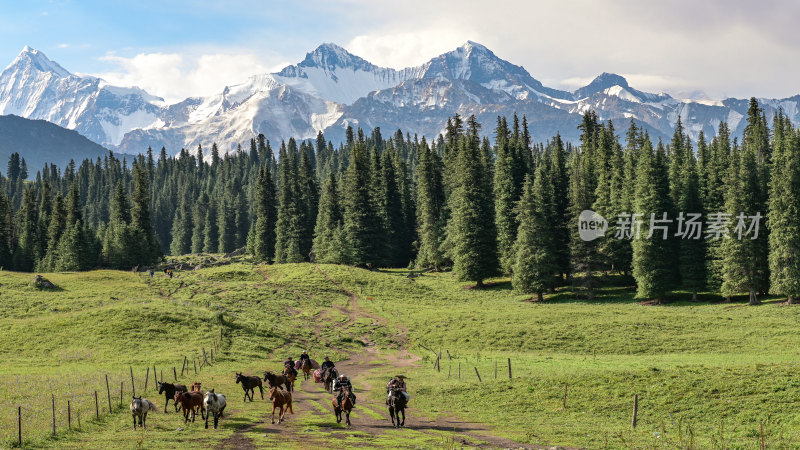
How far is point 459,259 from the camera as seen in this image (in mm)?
81812

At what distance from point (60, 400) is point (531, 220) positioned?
58.1m

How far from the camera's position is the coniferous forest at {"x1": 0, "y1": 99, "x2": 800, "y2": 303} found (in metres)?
69.1

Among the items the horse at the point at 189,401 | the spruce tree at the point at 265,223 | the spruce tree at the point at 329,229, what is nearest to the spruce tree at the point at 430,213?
the spruce tree at the point at 329,229

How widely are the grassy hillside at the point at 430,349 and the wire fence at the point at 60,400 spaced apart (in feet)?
0.95

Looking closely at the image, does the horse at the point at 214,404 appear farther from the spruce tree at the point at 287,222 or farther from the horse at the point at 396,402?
the spruce tree at the point at 287,222

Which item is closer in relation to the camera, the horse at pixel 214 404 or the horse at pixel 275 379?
the horse at pixel 214 404

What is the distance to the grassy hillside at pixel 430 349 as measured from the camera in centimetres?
2341

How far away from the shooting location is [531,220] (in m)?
74.8

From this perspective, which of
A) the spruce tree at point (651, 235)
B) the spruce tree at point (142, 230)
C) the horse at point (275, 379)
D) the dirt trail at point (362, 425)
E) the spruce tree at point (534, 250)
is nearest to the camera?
the dirt trail at point (362, 425)

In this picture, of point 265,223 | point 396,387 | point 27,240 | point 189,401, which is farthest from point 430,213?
point 189,401

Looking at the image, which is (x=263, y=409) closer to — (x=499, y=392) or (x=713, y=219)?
(x=499, y=392)

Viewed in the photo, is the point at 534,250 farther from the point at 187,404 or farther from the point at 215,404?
the point at 215,404

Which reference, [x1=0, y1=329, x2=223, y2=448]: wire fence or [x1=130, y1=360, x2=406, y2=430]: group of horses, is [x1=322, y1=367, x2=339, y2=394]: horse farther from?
[x1=0, y1=329, x2=223, y2=448]: wire fence

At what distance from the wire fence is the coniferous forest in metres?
50.9
